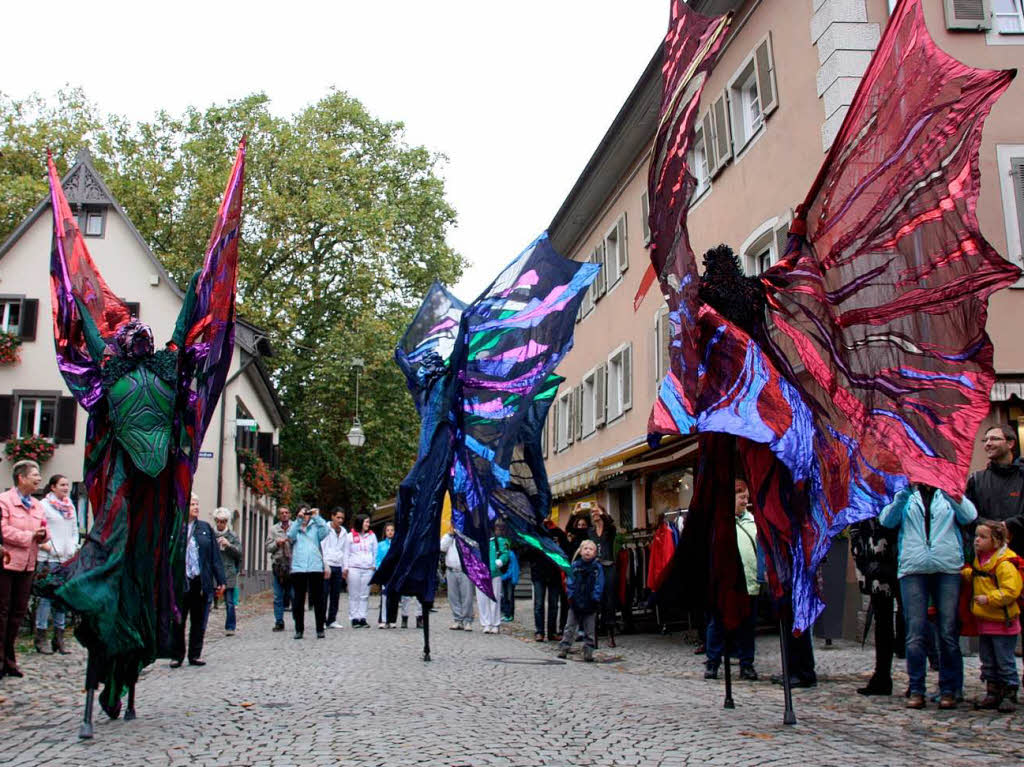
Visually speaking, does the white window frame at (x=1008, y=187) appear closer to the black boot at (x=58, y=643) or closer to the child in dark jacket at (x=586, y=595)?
the child in dark jacket at (x=586, y=595)

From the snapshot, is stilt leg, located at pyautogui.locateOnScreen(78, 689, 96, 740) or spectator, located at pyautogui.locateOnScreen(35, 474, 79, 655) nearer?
stilt leg, located at pyautogui.locateOnScreen(78, 689, 96, 740)

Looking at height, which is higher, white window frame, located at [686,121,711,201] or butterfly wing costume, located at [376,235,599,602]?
white window frame, located at [686,121,711,201]

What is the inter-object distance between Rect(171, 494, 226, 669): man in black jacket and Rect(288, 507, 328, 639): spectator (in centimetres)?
169

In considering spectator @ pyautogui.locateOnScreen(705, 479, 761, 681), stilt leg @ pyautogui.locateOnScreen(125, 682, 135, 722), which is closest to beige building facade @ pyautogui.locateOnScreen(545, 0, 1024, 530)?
spectator @ pyautogui.locateOnScreen(705, 479, 761, 681)

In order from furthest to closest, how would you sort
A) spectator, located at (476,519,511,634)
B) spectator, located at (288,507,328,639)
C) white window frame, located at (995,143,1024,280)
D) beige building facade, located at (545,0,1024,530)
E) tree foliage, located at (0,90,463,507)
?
tree foliage, located at (0,90,463,507)
spectator, located at (476,519,511,634)
spectator, located at (288,507,328,639)
beige building facade, located at (545,0,1024,530)
white window frame, located at (995,143,1024,280)

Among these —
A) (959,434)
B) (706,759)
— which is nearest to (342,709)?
(706,759)

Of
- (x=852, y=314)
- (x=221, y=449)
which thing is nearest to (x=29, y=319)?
(x=221, y=449)

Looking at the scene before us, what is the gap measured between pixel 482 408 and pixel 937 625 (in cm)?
438

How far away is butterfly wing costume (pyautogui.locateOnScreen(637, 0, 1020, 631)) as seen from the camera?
5535 millimetres

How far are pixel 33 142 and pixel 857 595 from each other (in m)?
34.5

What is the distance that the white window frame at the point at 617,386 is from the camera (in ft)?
76.2

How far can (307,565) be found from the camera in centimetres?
1354

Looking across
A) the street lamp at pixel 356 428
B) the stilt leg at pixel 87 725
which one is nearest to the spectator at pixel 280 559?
the stilt leg at pixel 87 725

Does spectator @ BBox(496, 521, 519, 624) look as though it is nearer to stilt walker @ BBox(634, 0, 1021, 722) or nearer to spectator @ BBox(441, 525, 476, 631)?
spectator @ BBox(441, 525, 476, 631)
